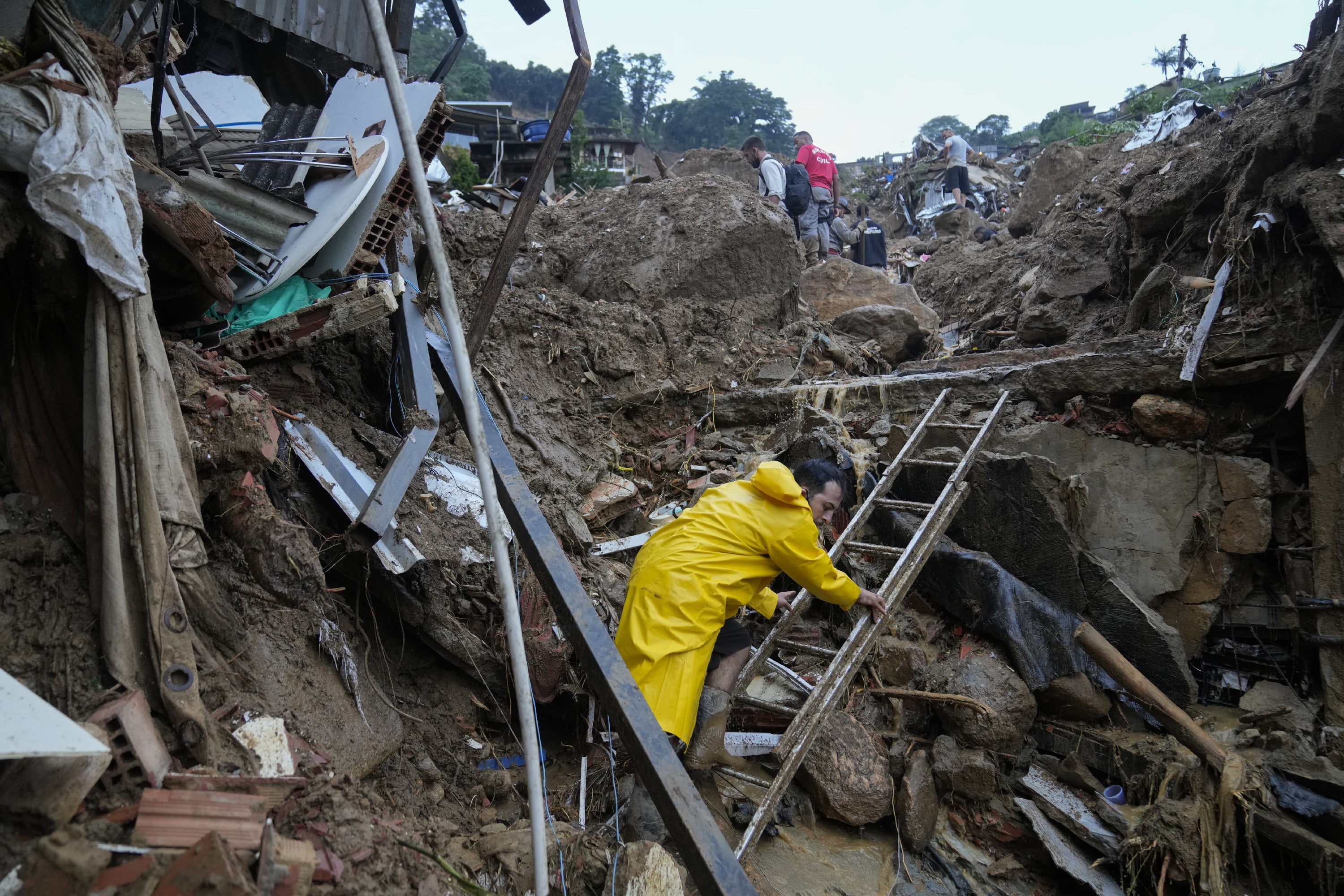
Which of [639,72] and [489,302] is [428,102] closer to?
[489,302]

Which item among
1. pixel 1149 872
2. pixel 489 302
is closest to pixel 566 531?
pixel 489 302

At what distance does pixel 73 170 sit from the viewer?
2139mm

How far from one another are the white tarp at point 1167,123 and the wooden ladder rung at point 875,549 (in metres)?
8.89

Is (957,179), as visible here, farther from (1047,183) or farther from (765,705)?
(765,705)

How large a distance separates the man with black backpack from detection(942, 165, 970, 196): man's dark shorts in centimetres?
902

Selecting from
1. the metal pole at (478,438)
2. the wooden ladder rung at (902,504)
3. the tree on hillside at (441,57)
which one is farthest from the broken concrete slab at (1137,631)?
the tree on hillside at (441,57)

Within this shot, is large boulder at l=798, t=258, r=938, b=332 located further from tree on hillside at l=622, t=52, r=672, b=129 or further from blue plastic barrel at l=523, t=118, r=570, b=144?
tree on hillside at l=622, t=52, r=672, b=129

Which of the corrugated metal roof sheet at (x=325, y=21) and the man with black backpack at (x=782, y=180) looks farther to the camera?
the man with black backpack at (x=782, y=180)

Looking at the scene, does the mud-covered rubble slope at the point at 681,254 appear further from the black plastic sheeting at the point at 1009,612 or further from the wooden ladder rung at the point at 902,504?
the black plastic sheeting at the point at 1009,612

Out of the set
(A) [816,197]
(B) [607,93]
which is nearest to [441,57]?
(B) [607,93]

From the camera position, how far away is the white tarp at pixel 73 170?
83.5 inches

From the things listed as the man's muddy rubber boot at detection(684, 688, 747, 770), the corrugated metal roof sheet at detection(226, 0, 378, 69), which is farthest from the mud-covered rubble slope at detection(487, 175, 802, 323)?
the man's muddy rubber boot at detection(684, 688, 747, 770)

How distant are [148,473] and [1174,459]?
605cm

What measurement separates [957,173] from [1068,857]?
16.7 meters
